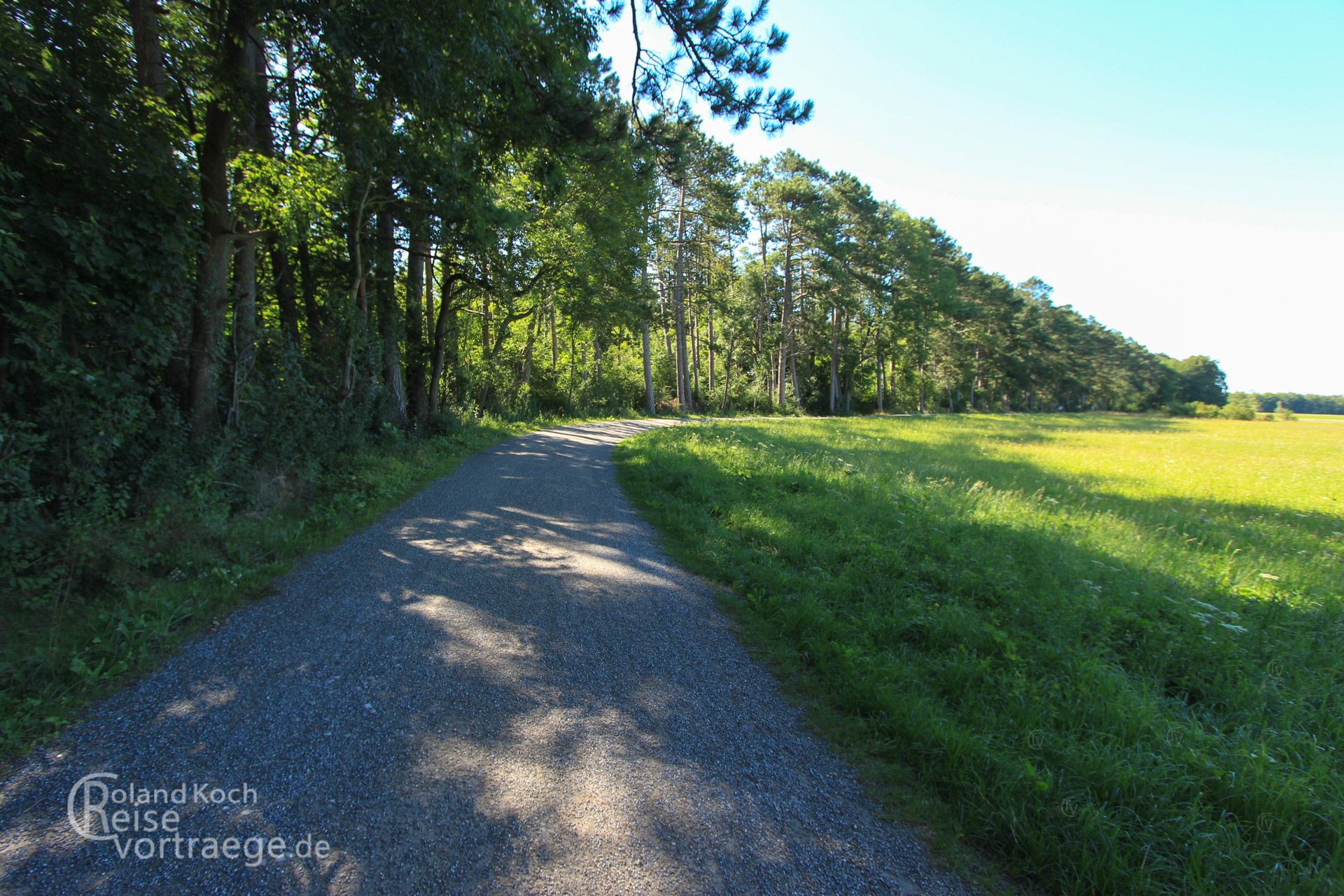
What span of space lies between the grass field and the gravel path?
0.50 meters

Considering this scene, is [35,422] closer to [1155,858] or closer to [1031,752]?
[1031,752]

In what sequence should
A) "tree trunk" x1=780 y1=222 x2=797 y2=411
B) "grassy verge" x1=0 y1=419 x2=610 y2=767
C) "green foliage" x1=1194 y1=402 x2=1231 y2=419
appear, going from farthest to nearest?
"green foliage" x1=1194 y1=402 x2=1231 y2=419 < "tree trunk" x1=780 y1=222 x2=797 y2=411 < "grassy verge" x1=0 y1=419 x2=610 y2=767

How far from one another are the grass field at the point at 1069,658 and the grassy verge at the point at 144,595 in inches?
162

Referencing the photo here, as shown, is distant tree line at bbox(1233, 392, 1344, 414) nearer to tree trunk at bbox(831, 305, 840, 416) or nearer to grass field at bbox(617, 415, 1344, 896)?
tree trunk at bbox(831, 305, 840, 416)

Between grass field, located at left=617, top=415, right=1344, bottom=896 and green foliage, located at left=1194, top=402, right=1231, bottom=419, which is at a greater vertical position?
green foliage, located at left=1194, top=402, right=1231, bottom=419

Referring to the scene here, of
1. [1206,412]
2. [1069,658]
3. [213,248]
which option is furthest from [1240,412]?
[213,248]

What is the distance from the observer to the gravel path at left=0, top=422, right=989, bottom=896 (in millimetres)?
Answer: 2100

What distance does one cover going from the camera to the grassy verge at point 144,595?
311 cm

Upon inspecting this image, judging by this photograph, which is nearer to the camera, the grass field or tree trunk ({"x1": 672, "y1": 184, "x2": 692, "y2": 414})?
the grass field

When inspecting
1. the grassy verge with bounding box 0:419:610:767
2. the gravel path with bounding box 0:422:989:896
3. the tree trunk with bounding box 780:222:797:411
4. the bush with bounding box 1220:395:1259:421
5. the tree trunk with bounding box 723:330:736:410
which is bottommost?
the gravel path with bounding box 0:422:989:896

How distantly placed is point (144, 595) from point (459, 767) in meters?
3.37

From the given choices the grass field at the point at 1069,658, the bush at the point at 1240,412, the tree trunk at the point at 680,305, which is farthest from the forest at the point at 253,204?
the bush at the point at 1240,412

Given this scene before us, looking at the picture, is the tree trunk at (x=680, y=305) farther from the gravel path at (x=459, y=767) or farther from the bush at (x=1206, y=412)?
the bush at (x=1206, y=412)

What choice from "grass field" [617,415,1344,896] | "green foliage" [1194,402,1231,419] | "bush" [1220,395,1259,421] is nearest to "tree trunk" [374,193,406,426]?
"grass field" [617,415,1344,896]
